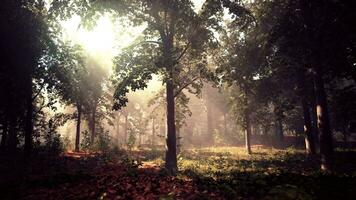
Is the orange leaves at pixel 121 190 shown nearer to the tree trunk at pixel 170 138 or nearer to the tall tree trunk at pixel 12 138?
the tree trunk at pixel 170 138

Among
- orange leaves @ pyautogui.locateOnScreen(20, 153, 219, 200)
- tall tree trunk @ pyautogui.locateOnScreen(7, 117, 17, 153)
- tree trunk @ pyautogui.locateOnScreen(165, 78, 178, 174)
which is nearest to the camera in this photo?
orange leaves @ pyautogui.locateOnScreen(20, 153, 219, 200)

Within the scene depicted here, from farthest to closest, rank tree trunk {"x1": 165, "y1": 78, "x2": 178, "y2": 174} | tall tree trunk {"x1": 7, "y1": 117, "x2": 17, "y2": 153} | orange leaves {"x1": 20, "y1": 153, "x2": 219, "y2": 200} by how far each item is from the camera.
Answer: tall tree trunk {"x1": 7, "y1": 117, "x2": 17, "y2": 153} → tree trunk {"x1": 165, "y1": 78, "x2": 178, "y2": 174} → orange leaves {"x1": 20, "y1": 153, "x2": 219, "y2": 200}

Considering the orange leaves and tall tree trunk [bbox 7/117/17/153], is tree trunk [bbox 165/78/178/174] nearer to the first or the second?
the orange leaves

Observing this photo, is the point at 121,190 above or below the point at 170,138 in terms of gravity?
below

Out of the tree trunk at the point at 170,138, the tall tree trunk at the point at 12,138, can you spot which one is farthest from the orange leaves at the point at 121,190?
the tall tree trunk at the point at 12,138

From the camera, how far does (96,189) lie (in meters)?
9.54

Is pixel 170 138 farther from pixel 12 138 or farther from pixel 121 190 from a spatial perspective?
pixel 12 138

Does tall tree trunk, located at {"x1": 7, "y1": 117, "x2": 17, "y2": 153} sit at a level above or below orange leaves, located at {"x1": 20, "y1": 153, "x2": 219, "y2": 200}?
above

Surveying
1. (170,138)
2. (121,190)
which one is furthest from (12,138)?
(121,190)

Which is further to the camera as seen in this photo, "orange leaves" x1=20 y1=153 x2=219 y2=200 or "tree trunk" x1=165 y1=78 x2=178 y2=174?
"tree trunk" x1=165 y1=78 x2=178 y2=174

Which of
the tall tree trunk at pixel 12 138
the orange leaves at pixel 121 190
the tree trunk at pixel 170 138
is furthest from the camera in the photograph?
the tall tree trunk at pixel 12 138

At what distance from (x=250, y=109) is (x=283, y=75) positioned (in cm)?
470

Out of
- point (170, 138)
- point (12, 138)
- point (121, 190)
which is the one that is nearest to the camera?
point (121, 190)

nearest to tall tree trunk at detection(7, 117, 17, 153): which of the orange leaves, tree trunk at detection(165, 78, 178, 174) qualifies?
tree trunk at detection(165, 78, 178, 174)
